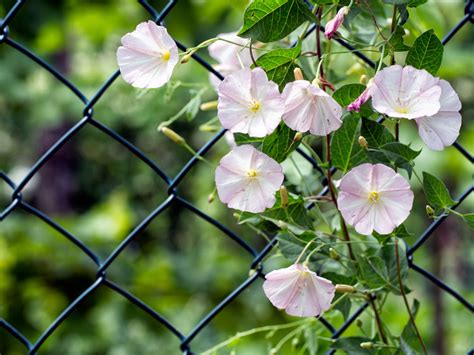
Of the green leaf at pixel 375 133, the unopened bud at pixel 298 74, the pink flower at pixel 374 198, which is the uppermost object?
the unopened bud at pixel 298 74

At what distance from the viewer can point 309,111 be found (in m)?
0.56

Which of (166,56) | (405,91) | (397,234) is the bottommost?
(397,234)

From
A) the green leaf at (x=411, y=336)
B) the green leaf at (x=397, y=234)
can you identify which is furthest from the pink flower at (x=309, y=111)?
the green leaf at (x=411, y=336)

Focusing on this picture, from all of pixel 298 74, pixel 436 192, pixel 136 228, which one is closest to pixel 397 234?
pixel 436 192

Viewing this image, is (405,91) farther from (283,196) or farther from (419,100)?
(283,196)

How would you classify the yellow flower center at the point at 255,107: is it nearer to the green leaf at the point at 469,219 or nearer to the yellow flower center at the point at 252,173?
the yellow flower center at the point at 252,173

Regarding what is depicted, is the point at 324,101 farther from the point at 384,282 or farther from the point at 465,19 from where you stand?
the point at 465,19

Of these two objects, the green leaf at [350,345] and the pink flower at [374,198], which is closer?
the pink flower at [374,198]

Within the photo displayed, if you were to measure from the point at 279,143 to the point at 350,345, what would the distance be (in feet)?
0.65

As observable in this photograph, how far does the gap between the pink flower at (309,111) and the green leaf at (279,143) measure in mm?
42

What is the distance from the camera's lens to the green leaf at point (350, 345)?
0.68m

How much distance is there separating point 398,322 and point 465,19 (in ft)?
4.85

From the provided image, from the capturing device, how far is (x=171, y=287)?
2.20 metres

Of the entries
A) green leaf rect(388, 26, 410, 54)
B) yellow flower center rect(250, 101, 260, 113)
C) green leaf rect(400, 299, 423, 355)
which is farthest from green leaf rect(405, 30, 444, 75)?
green leaf rect(400, 299, 423, 355)
